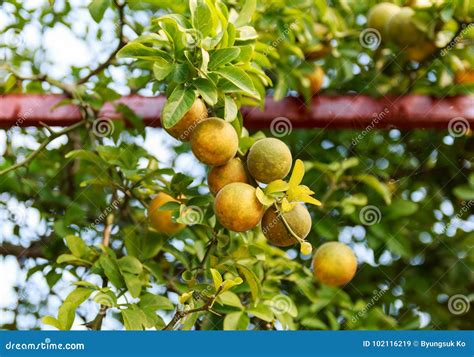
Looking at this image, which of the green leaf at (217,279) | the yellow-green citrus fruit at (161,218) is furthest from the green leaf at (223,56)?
the yellow-green citrus fruit at (161,218)

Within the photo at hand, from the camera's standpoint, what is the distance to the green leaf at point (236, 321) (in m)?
1.41

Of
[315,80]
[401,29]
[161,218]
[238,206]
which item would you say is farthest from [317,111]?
[238,206]

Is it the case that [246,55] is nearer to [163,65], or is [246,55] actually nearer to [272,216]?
[163,65]

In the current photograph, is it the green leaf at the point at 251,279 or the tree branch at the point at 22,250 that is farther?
the tree branch at the point at 22,250

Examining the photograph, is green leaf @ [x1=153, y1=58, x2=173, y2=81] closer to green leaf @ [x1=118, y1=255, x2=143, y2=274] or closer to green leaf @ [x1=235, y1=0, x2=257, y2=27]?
green leaf @ [x1=235, y1=0, x2=257, y2=27]

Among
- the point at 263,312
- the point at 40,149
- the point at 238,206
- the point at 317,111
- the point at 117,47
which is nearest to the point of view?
the point at 238,206

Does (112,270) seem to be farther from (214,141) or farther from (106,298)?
(214,141)

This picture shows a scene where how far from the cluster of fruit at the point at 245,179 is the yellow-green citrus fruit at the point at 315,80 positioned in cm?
74

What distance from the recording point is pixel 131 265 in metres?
1.45

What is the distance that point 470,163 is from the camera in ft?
6.89

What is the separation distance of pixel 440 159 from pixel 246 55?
113 cm

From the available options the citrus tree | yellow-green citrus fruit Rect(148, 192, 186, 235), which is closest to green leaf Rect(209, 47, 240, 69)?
the citrus tree

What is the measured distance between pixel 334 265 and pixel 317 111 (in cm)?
45

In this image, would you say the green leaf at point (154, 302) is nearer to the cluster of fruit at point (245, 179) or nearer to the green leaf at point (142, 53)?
the cluster of fruit at point (245, 179)
